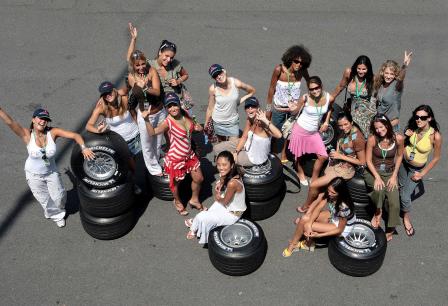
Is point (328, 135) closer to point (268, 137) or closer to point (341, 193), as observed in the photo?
point (268, 137)

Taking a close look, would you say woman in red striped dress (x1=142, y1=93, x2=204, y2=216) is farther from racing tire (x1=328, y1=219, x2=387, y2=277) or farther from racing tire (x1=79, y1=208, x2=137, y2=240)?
racing tire (x1=328, y1=219, x2=387, y2=277)

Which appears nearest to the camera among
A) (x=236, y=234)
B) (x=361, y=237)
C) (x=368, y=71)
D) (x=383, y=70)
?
(x=361, y=237)

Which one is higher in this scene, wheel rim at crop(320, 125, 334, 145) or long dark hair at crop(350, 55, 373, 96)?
long dark hair at crop(350, 55, 373, 96)

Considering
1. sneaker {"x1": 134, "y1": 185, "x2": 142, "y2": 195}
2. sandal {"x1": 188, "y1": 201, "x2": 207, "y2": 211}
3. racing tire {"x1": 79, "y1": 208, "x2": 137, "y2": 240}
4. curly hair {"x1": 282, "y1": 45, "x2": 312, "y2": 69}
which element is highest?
curly hair {"x1": 282, "y1": 45, "x2": 312, "y2": 69}

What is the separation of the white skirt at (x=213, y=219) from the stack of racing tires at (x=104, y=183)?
1122 millimetres

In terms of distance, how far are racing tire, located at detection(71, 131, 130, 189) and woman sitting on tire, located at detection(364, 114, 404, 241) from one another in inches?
136

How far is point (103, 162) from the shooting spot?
647 centimetres

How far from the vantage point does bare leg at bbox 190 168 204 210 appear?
684cm

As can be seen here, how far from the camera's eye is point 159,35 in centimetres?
1201

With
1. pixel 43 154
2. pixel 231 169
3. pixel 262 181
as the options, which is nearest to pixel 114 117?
pixel 43 154

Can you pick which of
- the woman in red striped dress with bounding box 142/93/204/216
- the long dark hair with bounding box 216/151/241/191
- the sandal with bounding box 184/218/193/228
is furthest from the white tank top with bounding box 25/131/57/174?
the long dark hair with bounding box 216/151/241/191

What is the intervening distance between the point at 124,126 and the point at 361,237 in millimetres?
3811

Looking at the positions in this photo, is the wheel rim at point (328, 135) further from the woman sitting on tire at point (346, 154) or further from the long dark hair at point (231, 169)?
the long dark hair at point (231, 169)

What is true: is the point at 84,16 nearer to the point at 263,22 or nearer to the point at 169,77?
the point at 263,22
